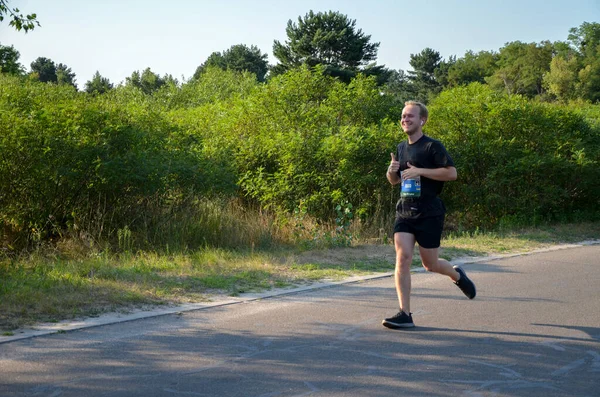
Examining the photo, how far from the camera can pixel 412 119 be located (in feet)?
Answer: 22.2

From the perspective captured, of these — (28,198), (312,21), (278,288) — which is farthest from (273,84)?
(312,21)

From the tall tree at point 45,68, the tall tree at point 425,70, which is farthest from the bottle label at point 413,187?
the tall tree at point 45,68

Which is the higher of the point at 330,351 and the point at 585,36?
the point at 585,36

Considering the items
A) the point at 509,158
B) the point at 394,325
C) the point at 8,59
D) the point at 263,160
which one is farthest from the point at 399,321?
the point at 509,158

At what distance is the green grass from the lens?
7141 millimetres

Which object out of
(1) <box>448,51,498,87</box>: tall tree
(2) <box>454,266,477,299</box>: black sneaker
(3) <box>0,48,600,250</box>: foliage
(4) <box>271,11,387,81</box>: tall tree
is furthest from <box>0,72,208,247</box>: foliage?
(1) <box>448,51,498,87</box>: tall tree

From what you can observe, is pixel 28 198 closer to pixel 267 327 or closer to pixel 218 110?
pixel 267 327

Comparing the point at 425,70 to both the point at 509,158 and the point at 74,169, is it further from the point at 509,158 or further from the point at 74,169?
the point at 74,169

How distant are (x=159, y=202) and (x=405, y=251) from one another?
25.0 feet

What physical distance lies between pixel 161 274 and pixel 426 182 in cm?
392

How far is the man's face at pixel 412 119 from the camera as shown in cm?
677

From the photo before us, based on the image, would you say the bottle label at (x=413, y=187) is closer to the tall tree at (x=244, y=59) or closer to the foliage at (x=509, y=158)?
the foliage at (x=509, y=158)

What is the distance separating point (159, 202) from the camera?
44.1 feet

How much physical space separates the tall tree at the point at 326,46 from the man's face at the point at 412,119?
5269cm
